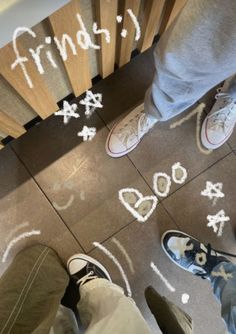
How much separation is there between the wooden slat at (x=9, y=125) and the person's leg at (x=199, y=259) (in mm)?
558

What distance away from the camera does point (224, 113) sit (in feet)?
3.76

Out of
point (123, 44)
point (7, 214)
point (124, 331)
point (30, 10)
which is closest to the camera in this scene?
point (30, 10)

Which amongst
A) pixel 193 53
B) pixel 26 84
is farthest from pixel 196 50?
pixel 26 84

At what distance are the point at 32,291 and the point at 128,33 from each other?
0.68 metres

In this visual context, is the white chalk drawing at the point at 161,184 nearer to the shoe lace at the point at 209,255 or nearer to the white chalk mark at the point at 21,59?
the shoe lace at the point at 209,255

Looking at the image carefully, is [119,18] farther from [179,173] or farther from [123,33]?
[179,173]

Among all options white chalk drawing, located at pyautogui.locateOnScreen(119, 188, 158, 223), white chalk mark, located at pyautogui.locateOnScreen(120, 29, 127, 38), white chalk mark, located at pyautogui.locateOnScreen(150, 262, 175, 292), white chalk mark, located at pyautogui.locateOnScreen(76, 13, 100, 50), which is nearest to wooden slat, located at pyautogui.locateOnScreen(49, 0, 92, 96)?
white chalk mark, located at pyautogui.locateOnScreen(76, 13, 100, 50)

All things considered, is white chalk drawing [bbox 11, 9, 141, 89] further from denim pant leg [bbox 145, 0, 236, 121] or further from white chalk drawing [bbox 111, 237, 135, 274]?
white chalk drawing [bbox 111, 237, 135, 274]

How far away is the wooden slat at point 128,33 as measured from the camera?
719mm

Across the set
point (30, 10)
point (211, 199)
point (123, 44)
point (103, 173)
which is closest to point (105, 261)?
point (103, 173)

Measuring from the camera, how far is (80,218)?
1.14 m

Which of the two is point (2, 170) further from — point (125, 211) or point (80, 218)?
point (125, 211)

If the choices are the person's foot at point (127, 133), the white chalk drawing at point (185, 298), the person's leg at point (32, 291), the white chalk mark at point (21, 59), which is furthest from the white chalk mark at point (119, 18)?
the white chalk drawing at point (185, 298)

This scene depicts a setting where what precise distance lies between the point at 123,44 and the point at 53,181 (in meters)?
0.47
